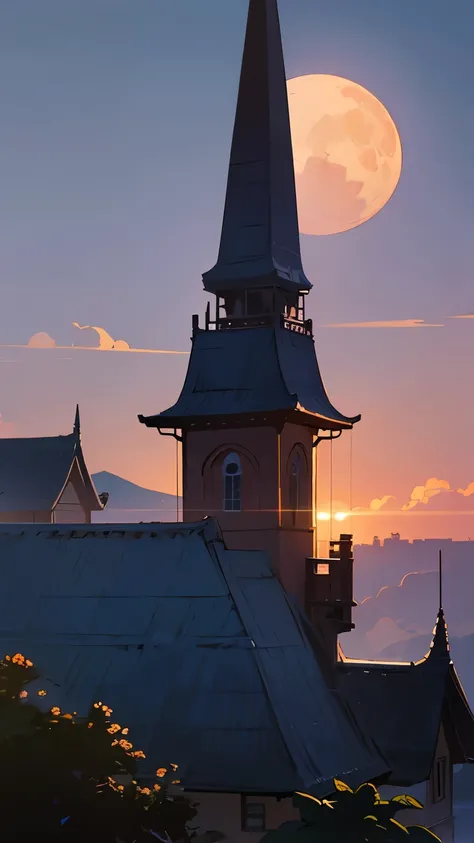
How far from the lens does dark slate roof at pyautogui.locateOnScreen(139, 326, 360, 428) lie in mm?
53719

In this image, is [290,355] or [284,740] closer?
[284,740]

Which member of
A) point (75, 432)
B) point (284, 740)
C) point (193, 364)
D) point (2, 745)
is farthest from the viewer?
point (75, 432)

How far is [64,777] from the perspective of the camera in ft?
106

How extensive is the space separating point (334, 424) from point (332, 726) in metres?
12.6

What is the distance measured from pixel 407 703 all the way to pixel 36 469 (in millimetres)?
35955

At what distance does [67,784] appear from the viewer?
3222cm

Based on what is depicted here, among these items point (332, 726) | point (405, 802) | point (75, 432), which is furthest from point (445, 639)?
point (75, 432)

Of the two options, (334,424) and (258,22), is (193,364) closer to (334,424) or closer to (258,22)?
(334,424)

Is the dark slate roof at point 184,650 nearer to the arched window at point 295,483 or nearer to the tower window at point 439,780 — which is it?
the tower window at point 439,780

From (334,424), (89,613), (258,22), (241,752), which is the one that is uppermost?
(258,22)

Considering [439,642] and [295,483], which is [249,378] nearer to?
[295,483]

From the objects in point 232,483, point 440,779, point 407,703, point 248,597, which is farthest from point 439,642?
point 232,483

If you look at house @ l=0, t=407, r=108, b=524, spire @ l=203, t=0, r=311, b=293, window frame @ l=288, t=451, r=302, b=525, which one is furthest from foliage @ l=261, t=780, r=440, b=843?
house @ l=0, t=407, r=108, b=524

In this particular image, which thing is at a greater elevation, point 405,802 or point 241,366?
point 241,366
